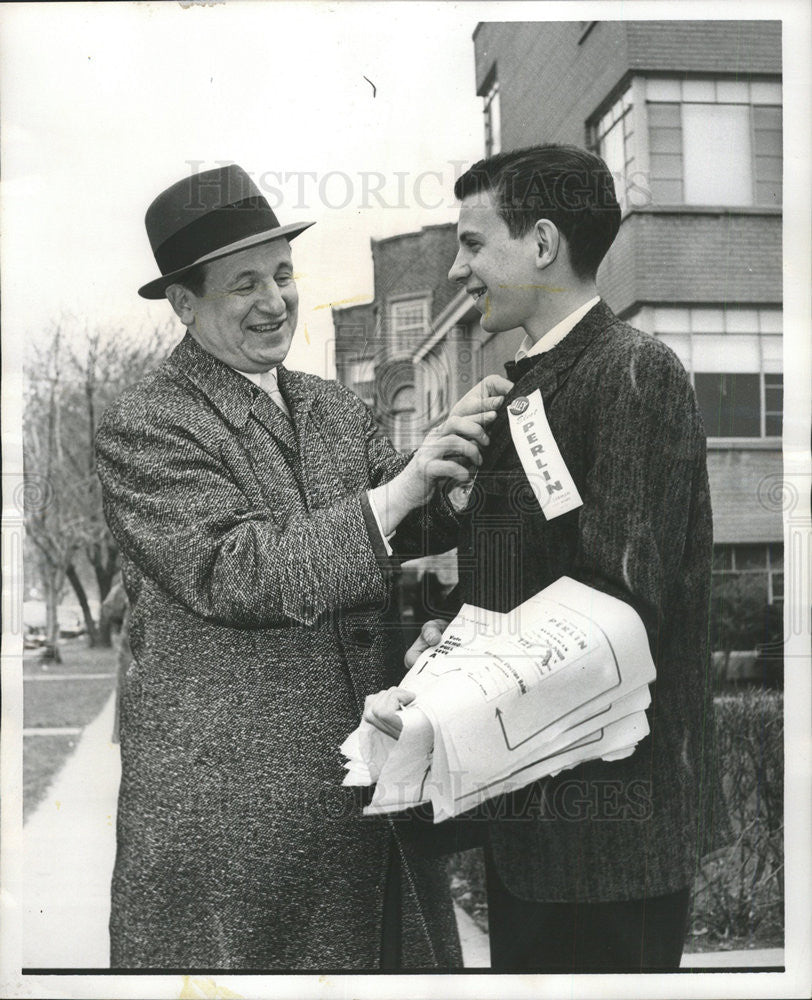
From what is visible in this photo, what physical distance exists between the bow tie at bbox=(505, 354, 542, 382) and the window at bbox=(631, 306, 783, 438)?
1.42 ft

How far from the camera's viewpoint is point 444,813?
2.42 metres

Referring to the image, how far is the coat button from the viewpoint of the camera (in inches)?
100

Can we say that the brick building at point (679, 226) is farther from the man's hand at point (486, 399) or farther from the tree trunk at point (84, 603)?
the tree trunk at point (84, 603)

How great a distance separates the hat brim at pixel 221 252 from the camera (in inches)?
102

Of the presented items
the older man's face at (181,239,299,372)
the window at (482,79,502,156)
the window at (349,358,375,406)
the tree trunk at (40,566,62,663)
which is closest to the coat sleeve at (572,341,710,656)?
the window at (349,358,375,406)

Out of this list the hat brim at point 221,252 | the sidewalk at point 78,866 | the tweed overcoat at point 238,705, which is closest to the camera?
the tweed overcoat at point 238,705

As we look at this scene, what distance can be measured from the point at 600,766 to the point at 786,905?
2.93 ft

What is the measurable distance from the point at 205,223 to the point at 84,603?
1126mm

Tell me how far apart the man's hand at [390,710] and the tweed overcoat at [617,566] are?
0.38 m

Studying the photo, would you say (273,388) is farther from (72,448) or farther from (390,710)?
(390,710)

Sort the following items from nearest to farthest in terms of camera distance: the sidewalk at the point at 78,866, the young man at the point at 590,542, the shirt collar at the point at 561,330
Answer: the young man at the point at 590,542
the shirt collar at the point at 561,330
the sidewalk at the point at 78,866

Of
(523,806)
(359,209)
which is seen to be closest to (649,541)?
(523,806)

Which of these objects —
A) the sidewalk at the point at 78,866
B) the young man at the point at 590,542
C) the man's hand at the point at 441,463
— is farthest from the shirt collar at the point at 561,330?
the sidewalk at the point at 78,866

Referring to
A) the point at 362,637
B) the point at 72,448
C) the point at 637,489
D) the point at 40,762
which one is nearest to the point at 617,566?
the point at 637,489
